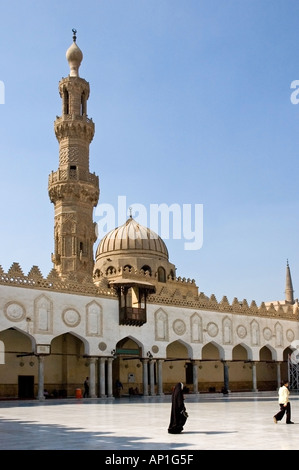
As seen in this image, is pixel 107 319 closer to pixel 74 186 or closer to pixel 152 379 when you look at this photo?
pixel 152 379

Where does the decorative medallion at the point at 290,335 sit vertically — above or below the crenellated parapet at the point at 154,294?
below

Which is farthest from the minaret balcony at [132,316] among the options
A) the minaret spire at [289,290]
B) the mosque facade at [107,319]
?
the minaret spire at [289,290]

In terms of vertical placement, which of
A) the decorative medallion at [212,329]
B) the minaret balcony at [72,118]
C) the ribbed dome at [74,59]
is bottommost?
the decorative medallion at [212,329]

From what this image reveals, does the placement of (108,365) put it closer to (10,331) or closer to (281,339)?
(10,331)

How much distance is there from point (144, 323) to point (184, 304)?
3703mm

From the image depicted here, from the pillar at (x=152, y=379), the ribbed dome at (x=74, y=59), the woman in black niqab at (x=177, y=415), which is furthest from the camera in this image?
the ribbed dome at (x=74, y=59)

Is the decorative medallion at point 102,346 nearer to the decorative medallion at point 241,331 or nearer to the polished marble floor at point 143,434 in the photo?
the decorative medallion at point 241,331

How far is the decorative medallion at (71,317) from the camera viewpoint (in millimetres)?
30141

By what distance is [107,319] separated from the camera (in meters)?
32.1

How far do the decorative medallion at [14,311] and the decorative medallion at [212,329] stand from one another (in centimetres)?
1318

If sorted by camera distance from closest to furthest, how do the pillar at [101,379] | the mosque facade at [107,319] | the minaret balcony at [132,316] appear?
the mosque facade at [107,319] < the pillar at [101,379] < the minaret balcony at [132,316]

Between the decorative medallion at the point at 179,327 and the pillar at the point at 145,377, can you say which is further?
the decorative medallion at the point at 179,327
